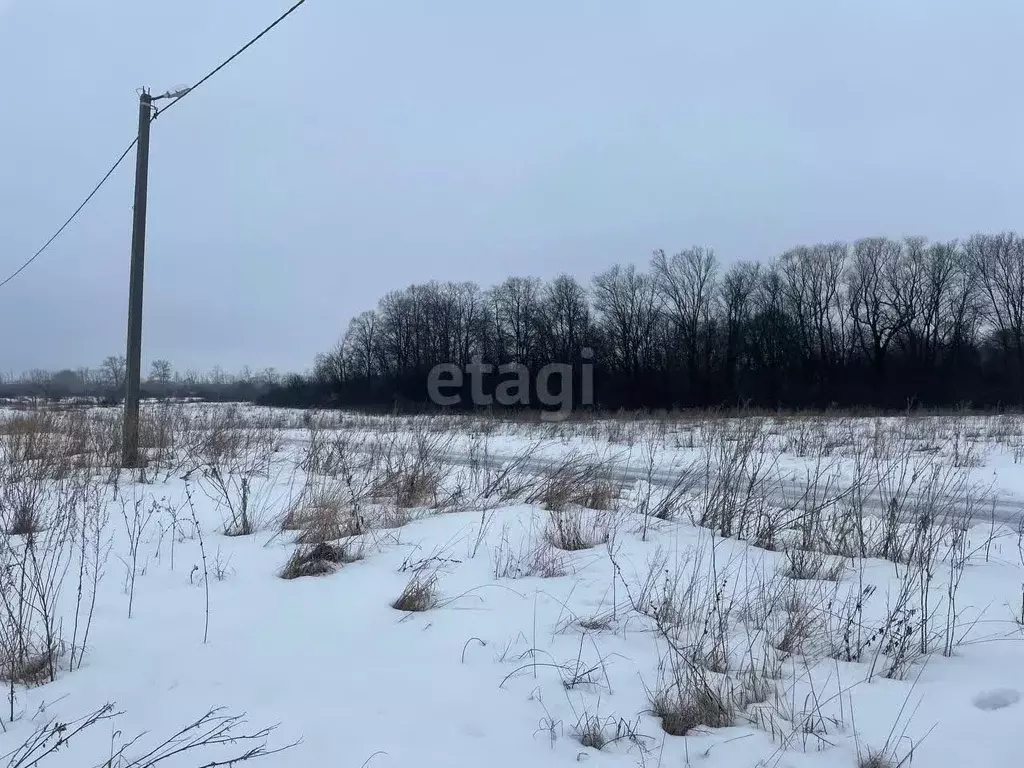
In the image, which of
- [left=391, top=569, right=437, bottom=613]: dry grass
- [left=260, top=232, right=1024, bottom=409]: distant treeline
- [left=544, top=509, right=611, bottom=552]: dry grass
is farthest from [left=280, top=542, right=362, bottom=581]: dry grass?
[left=260, top=232, right=1024, bottom=409]: distant treeline

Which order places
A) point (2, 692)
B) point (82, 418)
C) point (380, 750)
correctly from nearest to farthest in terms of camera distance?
point (380, 750) < point (2, 692) < point (82, 418)

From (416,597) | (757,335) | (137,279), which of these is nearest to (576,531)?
(416,597)

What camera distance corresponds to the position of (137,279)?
8984 mm

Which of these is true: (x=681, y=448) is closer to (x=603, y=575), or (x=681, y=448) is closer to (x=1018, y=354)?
(x=603, y=575)

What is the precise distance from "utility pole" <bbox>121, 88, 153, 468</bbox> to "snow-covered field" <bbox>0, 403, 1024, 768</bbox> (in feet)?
11.1

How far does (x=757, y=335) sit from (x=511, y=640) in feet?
179

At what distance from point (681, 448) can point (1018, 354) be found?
148 ft

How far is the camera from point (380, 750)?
2.22 m

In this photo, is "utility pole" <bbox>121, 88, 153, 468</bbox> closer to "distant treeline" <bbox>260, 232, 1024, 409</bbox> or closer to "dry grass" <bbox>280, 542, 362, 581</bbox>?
"dry grass" <bbox>280, 542, 362, 581</bbox>

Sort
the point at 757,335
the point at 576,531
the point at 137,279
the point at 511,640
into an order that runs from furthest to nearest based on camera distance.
Answer: the point at 757,335, the point at 137,279, the point at 576,531, the point at 511,640

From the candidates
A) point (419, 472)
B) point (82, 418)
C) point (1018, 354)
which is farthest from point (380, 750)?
point (1018, 354)

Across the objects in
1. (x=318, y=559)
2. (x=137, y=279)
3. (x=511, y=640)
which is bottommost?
(x=511, y=640)

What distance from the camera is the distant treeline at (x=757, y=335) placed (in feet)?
151

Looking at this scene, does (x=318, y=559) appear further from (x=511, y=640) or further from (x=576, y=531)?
(x=576, y=531)
